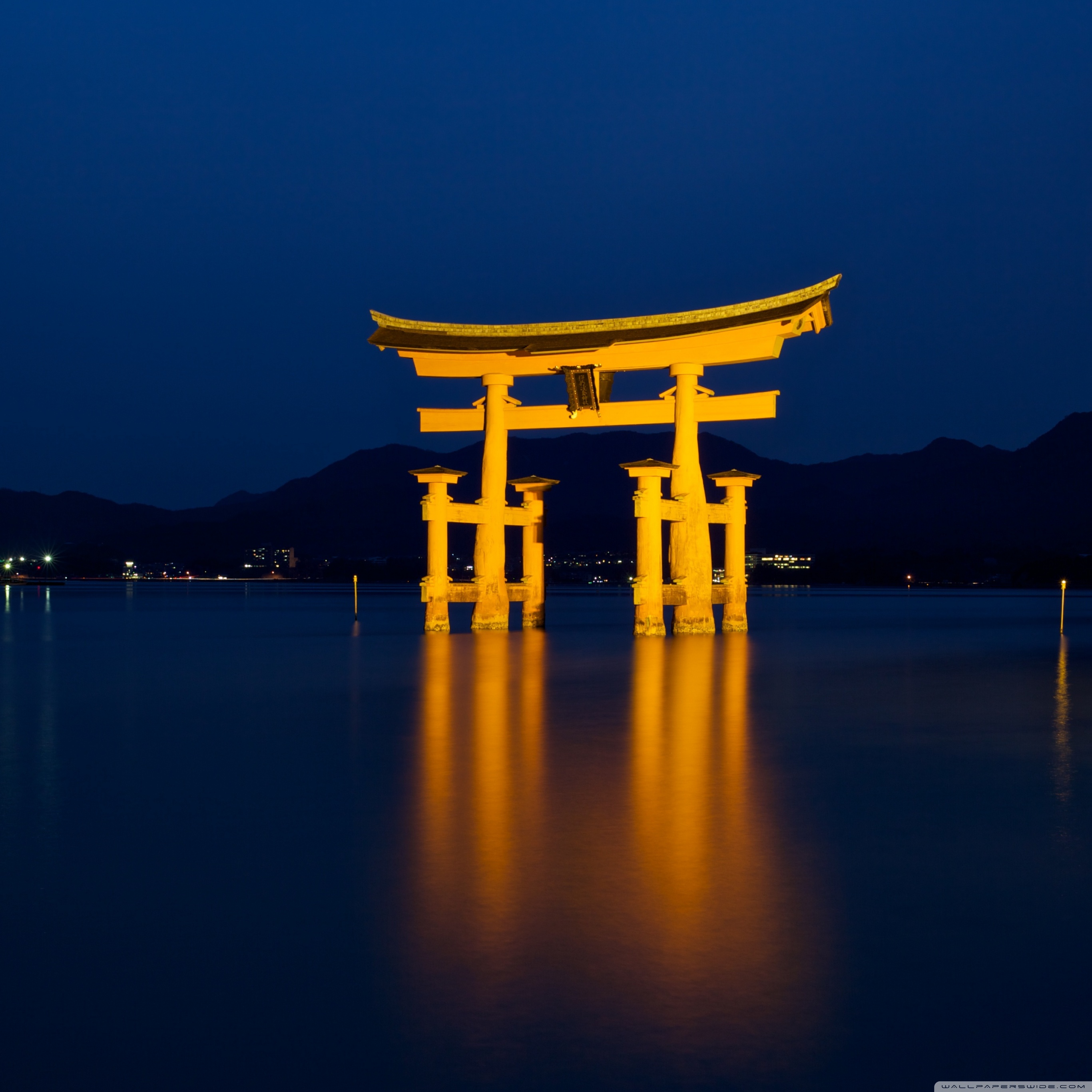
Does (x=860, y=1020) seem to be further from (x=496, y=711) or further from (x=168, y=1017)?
(x=496, y=711)

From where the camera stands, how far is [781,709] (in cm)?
1445

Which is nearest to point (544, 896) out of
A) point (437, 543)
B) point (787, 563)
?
point (437, 543)

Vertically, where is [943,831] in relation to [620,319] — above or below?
below

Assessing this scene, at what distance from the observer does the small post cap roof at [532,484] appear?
37406 mm

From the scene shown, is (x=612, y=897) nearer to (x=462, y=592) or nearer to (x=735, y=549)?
(x=462, y=592)

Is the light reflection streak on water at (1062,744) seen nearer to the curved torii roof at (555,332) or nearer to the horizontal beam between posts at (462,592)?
the curved torii roof at (555,332)

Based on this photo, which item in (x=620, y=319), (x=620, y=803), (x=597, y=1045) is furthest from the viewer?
(x=620, y=319)

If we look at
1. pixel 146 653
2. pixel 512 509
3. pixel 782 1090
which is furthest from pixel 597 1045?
pixel 512 509

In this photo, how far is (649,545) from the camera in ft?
98.6

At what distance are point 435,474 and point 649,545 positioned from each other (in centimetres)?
690

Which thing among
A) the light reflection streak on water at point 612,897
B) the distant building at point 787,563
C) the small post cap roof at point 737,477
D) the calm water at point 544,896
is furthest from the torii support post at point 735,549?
the distant building at point 787,563

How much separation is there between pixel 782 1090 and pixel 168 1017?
7.36 ft

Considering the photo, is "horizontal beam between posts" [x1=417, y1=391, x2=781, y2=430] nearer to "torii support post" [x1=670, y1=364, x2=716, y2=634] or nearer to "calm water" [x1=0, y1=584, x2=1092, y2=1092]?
"torii support post" [x1=670, y1=364, x2=716, y2=634]

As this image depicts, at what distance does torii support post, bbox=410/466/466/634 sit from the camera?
105 feet
